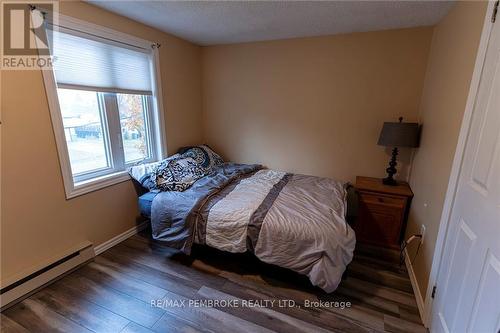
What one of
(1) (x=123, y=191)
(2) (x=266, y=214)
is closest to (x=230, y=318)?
(2) (x=266, y=214)

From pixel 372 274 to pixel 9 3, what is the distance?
134 inches

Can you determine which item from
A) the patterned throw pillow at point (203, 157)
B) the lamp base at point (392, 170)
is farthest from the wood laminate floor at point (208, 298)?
the patterned throw pillow at point (203, 157)

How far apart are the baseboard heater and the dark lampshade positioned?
10.1 feet

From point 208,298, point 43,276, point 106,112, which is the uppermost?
point 106,112

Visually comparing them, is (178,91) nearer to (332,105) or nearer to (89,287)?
(332,105)

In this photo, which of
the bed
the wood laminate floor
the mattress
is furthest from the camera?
the mattress

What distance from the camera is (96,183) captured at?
7.34ft

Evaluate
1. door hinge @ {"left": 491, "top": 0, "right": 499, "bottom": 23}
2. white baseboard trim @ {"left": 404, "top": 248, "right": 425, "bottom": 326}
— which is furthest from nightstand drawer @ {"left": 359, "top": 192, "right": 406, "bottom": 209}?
door hinge @ {"left": 491, "top": 0, "right": 499, "bottom": 23}

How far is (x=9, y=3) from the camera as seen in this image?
5.12 feet

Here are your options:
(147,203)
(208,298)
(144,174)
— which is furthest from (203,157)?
(208,298)

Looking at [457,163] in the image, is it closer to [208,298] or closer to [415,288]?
[415,288]

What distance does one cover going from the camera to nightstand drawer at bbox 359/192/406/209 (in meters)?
2.41

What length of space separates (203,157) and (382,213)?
7.16 ft

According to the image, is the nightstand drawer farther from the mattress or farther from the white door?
the mattress
